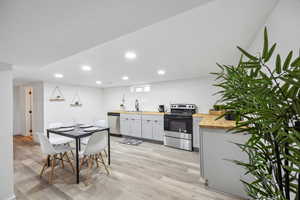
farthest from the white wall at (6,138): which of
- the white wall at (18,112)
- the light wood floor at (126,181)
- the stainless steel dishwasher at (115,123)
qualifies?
the white wall at (18,112)

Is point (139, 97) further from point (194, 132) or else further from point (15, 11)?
point (15, 11)

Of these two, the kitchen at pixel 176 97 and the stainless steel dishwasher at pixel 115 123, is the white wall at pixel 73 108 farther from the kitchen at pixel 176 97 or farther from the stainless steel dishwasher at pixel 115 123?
the stainless steel dishwasher at pixel 115 123

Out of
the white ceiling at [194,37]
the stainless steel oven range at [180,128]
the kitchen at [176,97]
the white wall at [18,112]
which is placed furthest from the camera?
the white wall at [18,112]

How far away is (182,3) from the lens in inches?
30.1

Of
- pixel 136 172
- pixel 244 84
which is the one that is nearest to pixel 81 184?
pixel 136 172

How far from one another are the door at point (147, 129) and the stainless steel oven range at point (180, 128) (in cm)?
62

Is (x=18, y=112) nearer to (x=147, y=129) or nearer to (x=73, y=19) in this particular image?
(x=147, y=129)

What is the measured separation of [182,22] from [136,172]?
2.62 metres

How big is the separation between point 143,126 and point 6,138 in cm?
338

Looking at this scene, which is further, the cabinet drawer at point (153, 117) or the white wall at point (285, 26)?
the cabinet drawer at point (153, 117)

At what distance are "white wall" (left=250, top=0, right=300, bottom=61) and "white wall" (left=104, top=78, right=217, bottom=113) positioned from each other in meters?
3.01

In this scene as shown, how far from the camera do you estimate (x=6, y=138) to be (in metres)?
1.73

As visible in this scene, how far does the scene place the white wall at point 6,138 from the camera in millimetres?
1695

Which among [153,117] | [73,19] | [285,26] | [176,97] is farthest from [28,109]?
[285,26]
